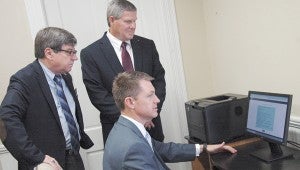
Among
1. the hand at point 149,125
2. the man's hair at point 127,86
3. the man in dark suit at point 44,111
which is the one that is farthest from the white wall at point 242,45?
the man in dark suit at point 44,111

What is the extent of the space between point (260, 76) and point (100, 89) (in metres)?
1.13

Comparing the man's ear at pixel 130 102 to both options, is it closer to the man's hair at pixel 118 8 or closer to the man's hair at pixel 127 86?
the man's hair at pixel 127 86

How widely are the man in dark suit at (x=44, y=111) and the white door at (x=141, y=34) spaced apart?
0.91 m

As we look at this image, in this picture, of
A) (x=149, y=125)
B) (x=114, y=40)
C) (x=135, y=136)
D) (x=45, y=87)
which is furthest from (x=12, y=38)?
(x=135, y=136)

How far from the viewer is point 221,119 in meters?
2.22

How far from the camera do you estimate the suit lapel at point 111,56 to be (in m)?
2.16

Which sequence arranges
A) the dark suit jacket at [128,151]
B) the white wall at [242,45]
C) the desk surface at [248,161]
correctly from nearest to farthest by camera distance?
the dark suit jacket at [128,151] → the desk surface at [248,161] → the white wall at [242,45]

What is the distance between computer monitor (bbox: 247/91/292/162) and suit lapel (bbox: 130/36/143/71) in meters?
0.74

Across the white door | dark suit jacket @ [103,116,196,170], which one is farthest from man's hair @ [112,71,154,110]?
the white door

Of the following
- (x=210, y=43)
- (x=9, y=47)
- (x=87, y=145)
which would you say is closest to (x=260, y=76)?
(x=210, y=43)

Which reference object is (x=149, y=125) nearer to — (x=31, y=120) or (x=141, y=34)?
(x=31, y=120)

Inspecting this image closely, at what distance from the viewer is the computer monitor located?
1686 millimetres

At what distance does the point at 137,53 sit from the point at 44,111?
768mm

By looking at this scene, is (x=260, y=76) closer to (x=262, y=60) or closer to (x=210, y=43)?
(x=262, y=60)
